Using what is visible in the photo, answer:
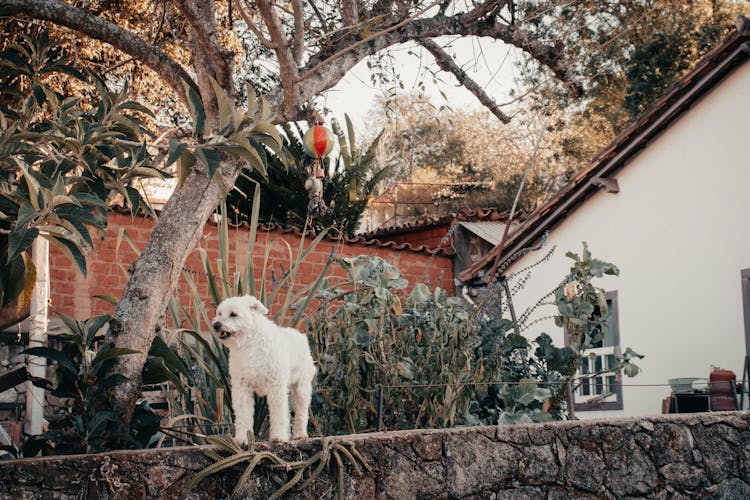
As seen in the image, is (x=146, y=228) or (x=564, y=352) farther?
(x=146, y=228)

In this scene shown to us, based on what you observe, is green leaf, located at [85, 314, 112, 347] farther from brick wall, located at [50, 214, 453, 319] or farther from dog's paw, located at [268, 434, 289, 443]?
brick wall, located at [50, 214, 453, 319]

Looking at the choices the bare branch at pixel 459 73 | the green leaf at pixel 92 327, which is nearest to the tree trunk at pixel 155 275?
the green leaf at pixel 92 327

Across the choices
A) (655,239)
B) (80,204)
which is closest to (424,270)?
(655,239)

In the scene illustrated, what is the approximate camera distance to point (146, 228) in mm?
10484

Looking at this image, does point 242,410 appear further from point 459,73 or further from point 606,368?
point 606,368

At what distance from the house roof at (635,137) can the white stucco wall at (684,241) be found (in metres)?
0.11

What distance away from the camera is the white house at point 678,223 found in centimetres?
875

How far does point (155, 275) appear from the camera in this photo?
13.5ft

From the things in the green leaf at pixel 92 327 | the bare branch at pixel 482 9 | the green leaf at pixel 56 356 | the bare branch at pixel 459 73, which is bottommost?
the green leaf at pixel 56 356

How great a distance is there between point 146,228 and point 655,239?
573 cm

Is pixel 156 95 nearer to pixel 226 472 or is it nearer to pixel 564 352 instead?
pixel 564 352

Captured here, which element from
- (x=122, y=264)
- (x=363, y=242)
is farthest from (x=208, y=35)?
(x=363, y=242)

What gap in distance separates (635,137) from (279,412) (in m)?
7.29

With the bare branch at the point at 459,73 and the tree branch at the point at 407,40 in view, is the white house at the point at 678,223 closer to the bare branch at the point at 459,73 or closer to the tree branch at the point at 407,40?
the tree branch at the point at 407,40
